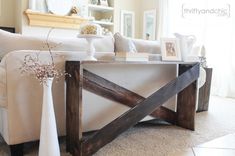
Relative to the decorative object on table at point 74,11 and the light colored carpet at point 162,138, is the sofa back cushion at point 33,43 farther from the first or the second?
the decorative object on table at point 74,11

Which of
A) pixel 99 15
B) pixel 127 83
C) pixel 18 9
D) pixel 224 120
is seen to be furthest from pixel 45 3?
pixel 224 120

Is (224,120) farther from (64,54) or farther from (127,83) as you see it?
(64,54)

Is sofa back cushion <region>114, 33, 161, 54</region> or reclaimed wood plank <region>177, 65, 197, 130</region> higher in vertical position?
sofa back cushion <region>114, 33, 161, 54</region>

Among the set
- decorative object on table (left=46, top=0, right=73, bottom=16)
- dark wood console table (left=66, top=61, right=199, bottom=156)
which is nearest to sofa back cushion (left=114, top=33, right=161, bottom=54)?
dark wood console table (left=66, top=61, right=199, bottom=156)

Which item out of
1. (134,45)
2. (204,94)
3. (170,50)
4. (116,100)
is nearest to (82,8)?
(204,94)

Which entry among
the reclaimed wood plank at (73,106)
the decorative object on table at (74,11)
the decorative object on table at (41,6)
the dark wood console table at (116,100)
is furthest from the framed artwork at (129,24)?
the reclaimed wood plank at (73,106)

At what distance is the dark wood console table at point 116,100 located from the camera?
1.79 metres

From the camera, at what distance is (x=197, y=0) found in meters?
5.31

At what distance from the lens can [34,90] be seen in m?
1.83

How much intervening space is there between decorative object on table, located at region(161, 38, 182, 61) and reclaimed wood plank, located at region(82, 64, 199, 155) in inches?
7.3

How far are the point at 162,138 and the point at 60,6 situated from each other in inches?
165

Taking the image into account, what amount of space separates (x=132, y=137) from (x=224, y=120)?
4.15 feet

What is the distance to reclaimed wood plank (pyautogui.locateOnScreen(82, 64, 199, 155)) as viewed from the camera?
1.86m

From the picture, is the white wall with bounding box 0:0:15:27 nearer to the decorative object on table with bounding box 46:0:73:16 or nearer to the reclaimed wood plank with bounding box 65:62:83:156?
the decorative object on table with bounding box 46:0:73:16
